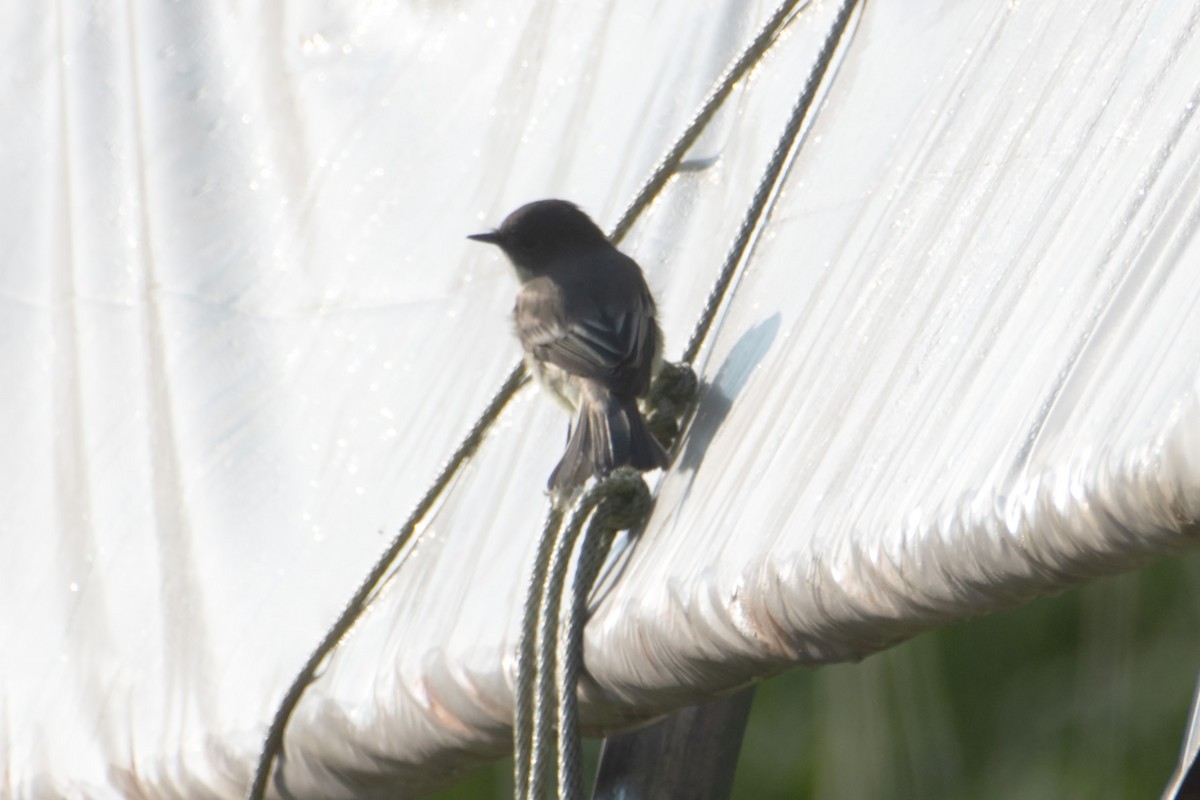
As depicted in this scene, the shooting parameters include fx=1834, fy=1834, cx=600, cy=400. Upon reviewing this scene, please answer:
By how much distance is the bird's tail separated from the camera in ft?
9.05

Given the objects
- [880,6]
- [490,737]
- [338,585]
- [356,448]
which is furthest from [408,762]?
[880,6]

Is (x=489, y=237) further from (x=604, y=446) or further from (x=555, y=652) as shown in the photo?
(x=555, y=652)

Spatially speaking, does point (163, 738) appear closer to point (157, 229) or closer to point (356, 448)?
point (356, 448)

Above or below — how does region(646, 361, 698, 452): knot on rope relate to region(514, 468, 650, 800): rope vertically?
above

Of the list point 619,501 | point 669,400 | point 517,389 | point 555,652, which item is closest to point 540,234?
point 517,389

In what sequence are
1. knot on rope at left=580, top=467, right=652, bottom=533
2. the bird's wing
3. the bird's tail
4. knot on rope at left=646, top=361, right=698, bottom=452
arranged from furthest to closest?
the bird's wing < knot on rope at left=646, top=361, right=698, bottom=452 < the bird's tail < knot on rope at left=580, top=467, right=652, bottom=533

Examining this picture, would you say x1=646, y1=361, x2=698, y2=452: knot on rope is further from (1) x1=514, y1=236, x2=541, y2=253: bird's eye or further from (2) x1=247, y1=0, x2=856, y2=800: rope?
(1) x1=514, y1=236, x2=541, y2=253: bird's eye

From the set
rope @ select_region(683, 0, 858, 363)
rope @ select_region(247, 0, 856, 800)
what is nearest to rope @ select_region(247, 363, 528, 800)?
rope @ select_region(247, 0, 856, 800)

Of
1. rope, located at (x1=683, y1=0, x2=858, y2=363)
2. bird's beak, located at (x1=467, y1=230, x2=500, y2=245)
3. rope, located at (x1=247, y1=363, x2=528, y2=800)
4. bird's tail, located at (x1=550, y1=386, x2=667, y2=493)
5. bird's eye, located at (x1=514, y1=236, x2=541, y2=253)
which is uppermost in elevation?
rope, located at (x1=683, y1=0, x2=858, y2=363)

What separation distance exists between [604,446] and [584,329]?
0.96 meters

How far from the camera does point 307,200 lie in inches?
156

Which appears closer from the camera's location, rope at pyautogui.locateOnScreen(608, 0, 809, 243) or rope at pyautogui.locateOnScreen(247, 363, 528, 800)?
rope at pyautogui.locateOnScreen(247, 363, 528, 800)

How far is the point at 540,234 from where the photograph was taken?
3715mm

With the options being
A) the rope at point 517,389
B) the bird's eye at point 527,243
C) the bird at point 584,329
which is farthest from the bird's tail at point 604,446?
the bird's eye at point 527,243
